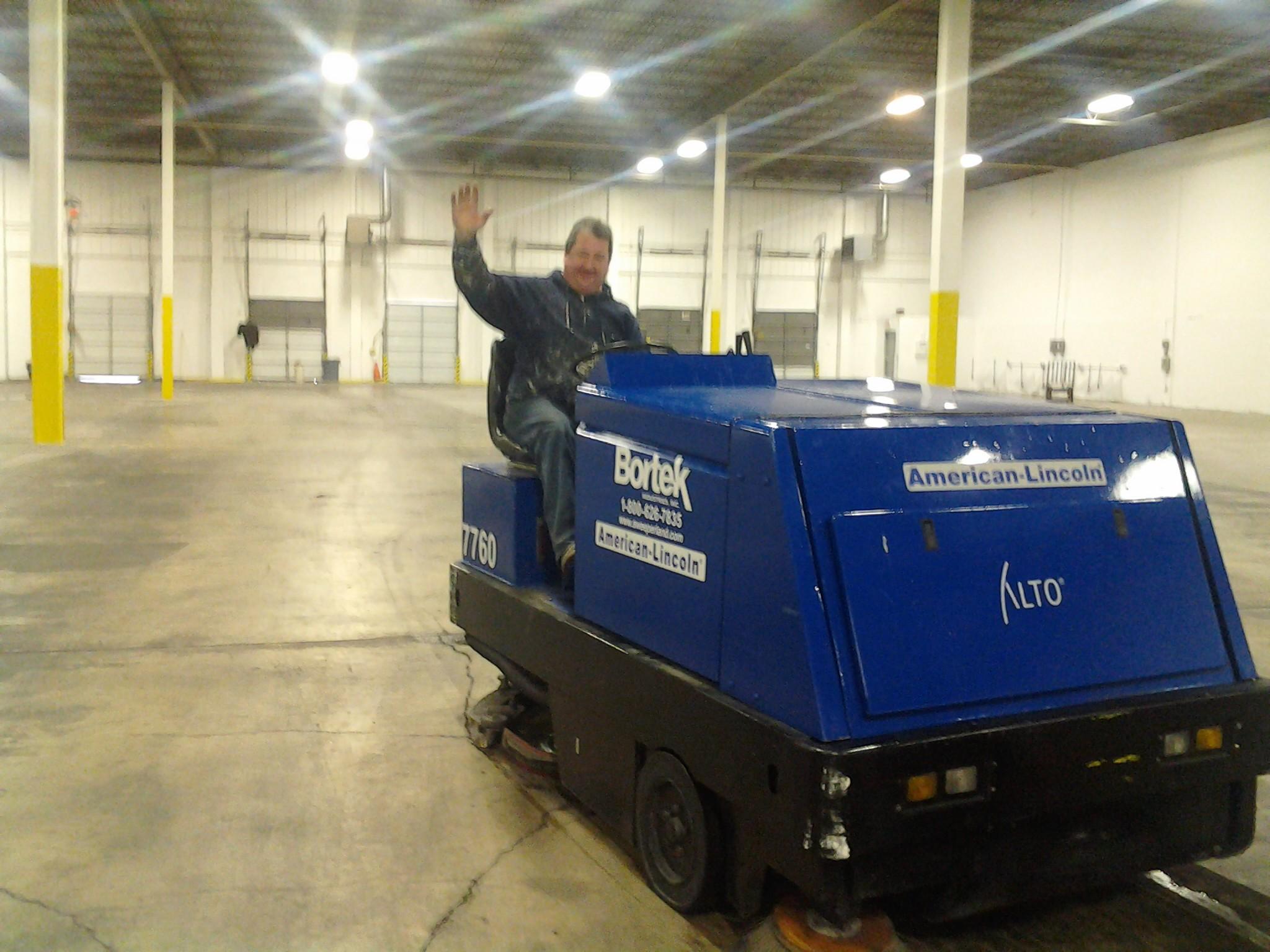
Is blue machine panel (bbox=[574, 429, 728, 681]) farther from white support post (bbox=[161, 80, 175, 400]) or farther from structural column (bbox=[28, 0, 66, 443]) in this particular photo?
white support post (bbox=[161, 80, 175, 400])

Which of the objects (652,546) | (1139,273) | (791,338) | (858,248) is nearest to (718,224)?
(1139,273)

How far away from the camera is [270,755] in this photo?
3660 mm

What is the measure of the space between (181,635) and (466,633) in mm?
1916

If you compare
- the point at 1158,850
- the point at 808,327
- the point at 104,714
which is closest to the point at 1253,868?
the point at 1158,850

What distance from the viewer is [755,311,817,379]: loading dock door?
1180 inches

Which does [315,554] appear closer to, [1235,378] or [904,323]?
[1235,378]

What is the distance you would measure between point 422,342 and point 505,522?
25.1 m

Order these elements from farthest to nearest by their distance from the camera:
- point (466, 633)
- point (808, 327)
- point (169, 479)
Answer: point (808, 327) → point (169, 479) → point (466, 633)

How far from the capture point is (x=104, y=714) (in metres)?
4.02

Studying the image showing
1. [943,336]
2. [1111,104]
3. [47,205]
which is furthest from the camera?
[1111,104]

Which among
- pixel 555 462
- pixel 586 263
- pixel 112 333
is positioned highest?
pixel 112 333

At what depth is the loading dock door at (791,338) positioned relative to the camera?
98.4ft

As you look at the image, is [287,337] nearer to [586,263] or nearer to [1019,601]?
[586,263]

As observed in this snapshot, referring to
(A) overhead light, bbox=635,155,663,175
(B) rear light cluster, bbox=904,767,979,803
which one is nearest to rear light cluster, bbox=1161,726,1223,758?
(B) rear light cluster, bbox=904,767,979,803
